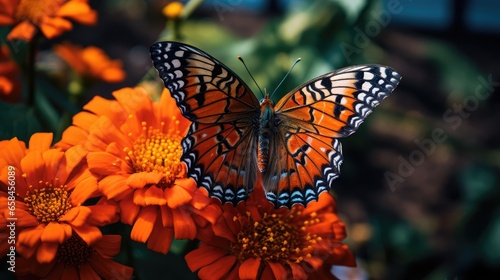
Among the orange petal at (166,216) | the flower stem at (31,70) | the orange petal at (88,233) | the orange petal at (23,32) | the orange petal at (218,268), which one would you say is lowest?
the orange petal at (218,268)

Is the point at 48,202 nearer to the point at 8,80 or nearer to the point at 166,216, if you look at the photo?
the point at 166,216

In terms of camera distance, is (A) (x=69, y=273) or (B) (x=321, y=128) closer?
(A) (x=69, y=273)

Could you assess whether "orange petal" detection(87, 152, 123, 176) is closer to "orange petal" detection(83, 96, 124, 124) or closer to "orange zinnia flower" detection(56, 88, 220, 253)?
"orange zinnia flower" detection(56, 88, 220, 253)

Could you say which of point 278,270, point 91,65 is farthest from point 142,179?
point 91,65

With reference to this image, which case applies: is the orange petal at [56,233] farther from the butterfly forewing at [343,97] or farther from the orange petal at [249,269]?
the butterfly forewing at [343,97]

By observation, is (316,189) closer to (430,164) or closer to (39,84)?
(39,84)

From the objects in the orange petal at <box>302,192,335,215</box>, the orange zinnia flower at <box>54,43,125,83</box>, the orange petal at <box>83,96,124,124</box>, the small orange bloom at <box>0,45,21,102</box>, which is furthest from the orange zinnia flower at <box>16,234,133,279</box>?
the orange zinnia flower at <box>54,43,125,83</box>

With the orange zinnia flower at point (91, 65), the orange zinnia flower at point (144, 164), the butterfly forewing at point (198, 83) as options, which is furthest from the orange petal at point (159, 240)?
the orange zinnia flower at point (91, 65)
